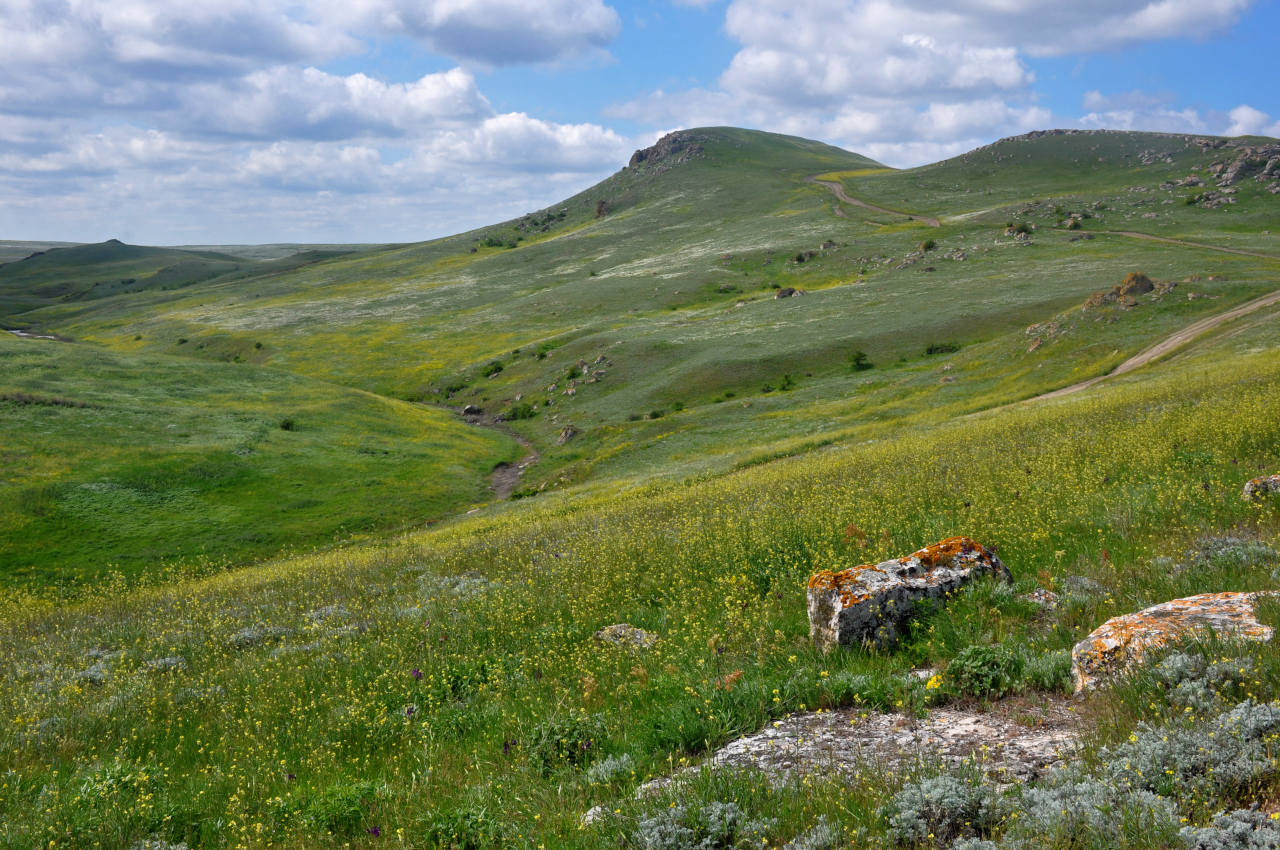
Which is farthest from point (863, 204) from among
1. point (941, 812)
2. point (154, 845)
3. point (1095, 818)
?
point (154, 845)

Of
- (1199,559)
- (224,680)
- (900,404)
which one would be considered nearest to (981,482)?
(1199,559)

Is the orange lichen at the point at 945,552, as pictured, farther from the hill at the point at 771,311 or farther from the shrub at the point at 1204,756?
the hill at the point at 771,311

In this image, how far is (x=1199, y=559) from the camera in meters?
9.15

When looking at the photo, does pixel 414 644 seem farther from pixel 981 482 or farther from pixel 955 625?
pixel 981 482

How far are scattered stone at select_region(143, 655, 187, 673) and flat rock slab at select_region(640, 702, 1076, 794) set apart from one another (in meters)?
11.9

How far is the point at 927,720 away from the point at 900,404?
4685 cm

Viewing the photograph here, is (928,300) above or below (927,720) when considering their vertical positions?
above

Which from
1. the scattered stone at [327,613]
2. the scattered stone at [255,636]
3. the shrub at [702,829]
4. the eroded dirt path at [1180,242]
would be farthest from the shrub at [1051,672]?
the eroded dirt path at [1180,242]

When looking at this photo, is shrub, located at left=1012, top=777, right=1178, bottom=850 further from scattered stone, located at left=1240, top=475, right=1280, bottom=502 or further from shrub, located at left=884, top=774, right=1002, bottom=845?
scattered stone, located at left=1240, top=475, right=1280, bottom=502

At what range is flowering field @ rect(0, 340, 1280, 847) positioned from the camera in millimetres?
6711

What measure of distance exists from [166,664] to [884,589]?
13.9 metres

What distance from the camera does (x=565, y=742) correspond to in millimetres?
7570

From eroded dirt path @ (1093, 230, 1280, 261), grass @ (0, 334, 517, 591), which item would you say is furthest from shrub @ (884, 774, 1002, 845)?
eroded dirt path @ (1093, 230, 1280, 261)

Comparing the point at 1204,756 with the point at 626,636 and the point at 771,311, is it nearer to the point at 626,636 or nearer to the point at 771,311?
the point at 626,636
